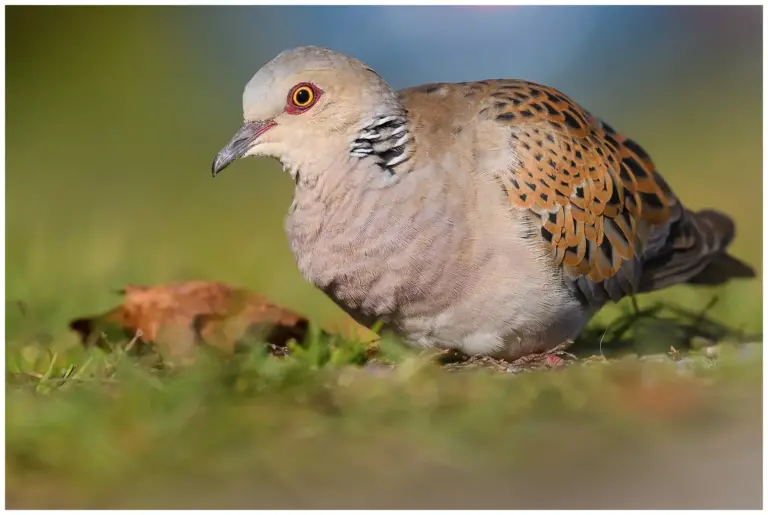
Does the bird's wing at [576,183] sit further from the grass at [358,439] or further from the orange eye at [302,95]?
the grass at [358,439]

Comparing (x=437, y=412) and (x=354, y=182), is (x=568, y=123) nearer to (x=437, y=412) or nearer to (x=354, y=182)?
(x=354, y=182)

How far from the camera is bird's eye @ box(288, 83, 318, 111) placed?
14.5 feet

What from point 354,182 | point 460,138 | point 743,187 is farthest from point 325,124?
point 743,187

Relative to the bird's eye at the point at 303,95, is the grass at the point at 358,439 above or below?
below

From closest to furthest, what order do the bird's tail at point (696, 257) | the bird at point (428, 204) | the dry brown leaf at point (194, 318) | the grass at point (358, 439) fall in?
1. the grass at point (358, 439)
2. the bird at point (428, 204)
3. the dry brown leaf at point (194, 318)
4. the bird's tail at point (696, 257)

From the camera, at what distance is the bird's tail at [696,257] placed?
5332mm

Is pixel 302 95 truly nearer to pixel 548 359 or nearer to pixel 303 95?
pixel 303 95

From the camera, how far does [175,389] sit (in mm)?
3656

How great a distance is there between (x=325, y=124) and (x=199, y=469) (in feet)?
5.50

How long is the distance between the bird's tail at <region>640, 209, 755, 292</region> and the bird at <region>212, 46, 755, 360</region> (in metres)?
0.68

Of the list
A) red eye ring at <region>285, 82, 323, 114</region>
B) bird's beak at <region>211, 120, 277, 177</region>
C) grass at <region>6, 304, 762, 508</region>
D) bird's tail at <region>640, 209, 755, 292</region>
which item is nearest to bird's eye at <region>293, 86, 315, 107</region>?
→ red eye ring at <region>285, 82, 323, 114</region>

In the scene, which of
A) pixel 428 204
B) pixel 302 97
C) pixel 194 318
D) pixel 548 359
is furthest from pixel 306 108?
pixel 548 359

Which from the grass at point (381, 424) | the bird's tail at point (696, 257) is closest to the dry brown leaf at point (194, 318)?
the grass at point (381, 424)

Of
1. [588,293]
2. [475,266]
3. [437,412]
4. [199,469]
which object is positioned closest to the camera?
[199,469]
